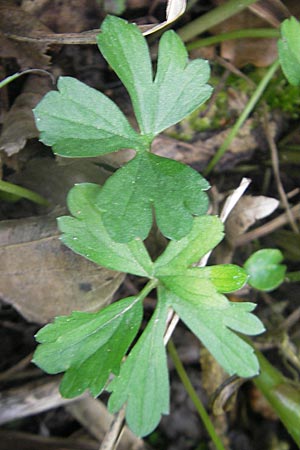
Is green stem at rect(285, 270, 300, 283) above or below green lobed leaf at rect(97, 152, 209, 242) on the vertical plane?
below

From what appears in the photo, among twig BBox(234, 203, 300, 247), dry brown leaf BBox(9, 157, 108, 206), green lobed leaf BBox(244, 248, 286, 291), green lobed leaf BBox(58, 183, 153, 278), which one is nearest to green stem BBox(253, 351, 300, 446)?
green lobed leaf BBox(244, 248, 286, 291)

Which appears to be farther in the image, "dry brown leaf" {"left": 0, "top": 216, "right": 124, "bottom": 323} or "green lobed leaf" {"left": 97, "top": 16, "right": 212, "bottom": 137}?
"dry brown leaf" {"left": 0, "top": 216, "right": 124, "bottom": 323}

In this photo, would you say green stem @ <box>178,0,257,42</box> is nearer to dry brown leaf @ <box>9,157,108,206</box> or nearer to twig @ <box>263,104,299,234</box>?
twig @ <box>263,104,299,234</box>

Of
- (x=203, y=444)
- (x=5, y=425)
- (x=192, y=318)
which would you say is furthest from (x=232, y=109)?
(x=5, y=425)

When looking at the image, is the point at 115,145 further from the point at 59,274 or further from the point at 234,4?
the point at 234,4

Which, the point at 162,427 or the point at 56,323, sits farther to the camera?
the point at 162,427

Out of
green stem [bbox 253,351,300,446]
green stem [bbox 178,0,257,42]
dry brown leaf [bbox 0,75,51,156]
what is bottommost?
green stem [bbox 253,351,300,446]
